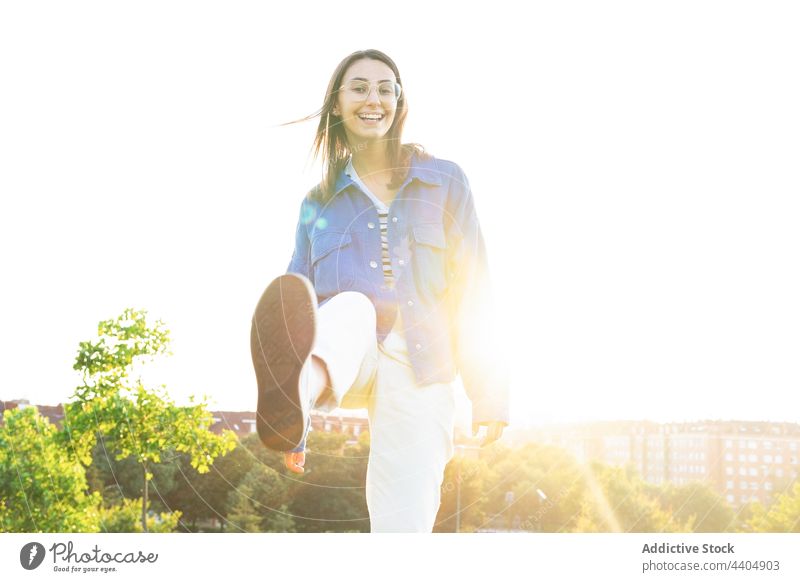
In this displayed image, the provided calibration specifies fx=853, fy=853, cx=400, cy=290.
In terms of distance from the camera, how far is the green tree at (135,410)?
10.1ft

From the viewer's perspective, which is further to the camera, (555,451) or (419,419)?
(555,451)

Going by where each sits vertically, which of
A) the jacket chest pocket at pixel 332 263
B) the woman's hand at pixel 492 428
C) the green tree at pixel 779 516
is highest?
the jacket chest pocket at pixel 332 263

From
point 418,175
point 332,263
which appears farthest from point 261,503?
point 418,175

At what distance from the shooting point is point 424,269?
8.14 feet

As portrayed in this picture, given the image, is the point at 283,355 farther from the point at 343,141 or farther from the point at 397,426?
the point at 343,141

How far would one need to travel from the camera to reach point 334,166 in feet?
8.59

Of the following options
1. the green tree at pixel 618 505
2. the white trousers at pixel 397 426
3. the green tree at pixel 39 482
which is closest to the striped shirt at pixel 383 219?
the white trousers at pixel 397 426

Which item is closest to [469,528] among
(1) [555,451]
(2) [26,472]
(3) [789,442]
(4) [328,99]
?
(1) [555,451]

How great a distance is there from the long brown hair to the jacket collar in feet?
0.05

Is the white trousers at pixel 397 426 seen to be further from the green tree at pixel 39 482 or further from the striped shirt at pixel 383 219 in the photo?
the green tree at pixel 39 482

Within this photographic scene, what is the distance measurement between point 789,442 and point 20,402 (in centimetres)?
299

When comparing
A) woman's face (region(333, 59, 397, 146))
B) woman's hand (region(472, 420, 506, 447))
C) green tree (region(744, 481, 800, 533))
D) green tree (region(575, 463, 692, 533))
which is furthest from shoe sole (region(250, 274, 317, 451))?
green tree (region(744, 481, 800, 533))
